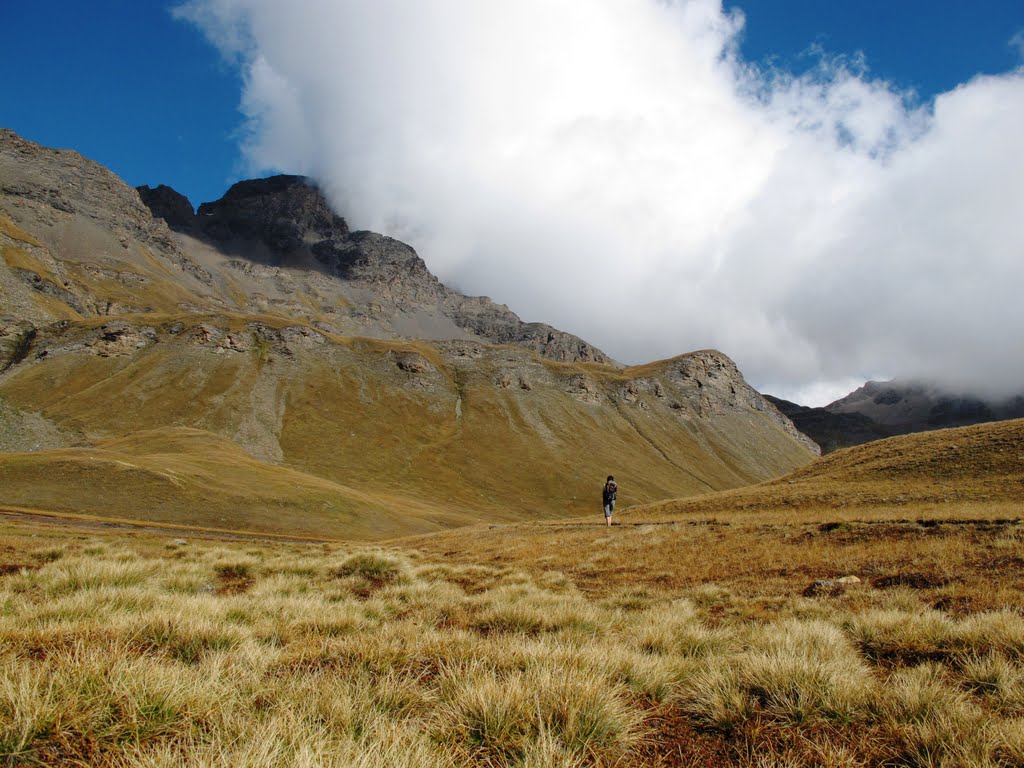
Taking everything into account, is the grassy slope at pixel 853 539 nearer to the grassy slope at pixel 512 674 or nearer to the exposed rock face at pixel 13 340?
the grassy slope at pixel 512 674

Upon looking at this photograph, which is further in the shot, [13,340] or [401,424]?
[401,424]

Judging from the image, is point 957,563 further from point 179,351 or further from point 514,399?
point 179,351

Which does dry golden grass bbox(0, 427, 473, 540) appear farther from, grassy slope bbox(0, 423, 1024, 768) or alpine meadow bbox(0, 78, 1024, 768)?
grassy slope bbox(0, 423, 1024, 768)

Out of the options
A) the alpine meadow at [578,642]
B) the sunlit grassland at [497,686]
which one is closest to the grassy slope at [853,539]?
the alpine meadow at [578,642]

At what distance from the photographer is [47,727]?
3.19m

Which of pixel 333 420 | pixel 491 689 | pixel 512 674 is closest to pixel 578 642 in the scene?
pixel 512 674

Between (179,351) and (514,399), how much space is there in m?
101

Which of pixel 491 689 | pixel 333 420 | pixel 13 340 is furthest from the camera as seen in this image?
pixel 13 340

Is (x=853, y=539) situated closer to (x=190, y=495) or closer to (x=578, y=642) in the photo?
(x=578, y=642)

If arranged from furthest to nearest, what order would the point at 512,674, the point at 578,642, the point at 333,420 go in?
1. the point at 333,420
2. the point at 578,642
3. the point at 512,674

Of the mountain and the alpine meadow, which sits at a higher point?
the mountain

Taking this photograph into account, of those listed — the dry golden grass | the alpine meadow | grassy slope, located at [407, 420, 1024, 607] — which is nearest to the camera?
the alpine meadow

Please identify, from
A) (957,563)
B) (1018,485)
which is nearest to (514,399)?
(1018,485)

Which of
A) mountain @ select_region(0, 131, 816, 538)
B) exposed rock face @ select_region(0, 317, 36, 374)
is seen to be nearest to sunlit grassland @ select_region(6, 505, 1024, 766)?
mountain @ select_region(0, 131, 816, 538)
